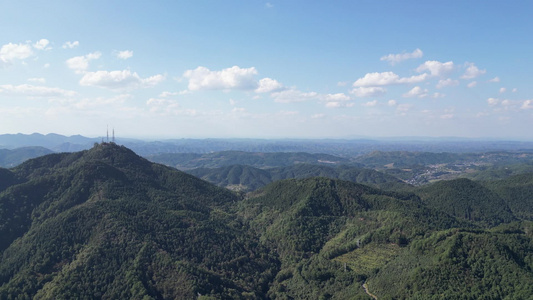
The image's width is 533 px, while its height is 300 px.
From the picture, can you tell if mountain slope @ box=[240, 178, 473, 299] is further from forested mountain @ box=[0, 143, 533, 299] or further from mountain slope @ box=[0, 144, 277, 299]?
mountain slope @ box=[0, 144, 277, 299]

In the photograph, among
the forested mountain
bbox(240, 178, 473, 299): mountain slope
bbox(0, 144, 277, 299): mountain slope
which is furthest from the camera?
bbox(240, 178, 473, 299): mountain slope

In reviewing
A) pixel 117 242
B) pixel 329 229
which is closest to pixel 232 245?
pixel 117 242

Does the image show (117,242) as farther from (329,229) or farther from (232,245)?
(329,229)

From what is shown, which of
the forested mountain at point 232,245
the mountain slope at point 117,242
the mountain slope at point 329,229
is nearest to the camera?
the forested mountain at point 232,245

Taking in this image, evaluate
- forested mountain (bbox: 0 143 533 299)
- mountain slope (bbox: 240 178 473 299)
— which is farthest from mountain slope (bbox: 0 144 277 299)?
mountain slope (bbox: 240 178 473 299)

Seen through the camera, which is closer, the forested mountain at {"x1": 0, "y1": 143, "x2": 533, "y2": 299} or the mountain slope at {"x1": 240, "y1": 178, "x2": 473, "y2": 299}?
the forested mountain at {"x1": 0, "y1": 143, "x2": 533, "y2": 299}

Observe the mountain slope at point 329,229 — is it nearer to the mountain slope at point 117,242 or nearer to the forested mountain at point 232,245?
the forested mountain at point 232,245

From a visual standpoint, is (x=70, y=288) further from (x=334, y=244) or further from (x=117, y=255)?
(x=334, y=244)

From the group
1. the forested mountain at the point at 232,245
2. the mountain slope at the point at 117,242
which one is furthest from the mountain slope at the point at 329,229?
the mountain slope at the point at 117,242

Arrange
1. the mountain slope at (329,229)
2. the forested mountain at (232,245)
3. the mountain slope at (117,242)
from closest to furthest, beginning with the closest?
the forested mountain at (232,245)
the mountain slope at (117,242)
the mountain slope at (329,229)
